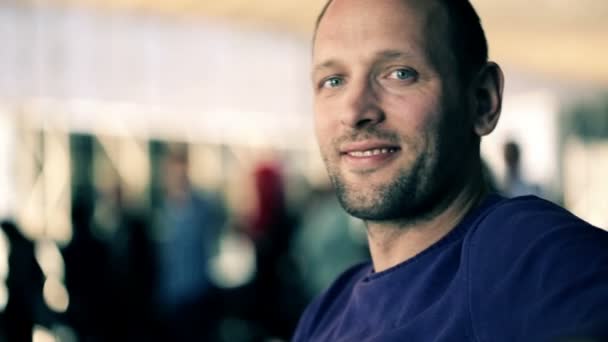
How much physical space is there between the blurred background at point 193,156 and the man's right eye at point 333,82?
2.85 metres

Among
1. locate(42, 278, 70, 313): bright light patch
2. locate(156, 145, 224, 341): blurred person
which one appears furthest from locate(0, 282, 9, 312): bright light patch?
locate(156, 145, 224, 341): blurred person

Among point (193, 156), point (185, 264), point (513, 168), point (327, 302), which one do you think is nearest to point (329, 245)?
point (185, 264)

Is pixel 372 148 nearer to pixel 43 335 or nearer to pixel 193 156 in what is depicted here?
pixel 43 335

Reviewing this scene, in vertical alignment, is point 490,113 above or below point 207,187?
above

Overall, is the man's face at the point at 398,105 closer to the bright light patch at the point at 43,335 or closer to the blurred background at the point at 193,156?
the blurred background at the point at 193,156

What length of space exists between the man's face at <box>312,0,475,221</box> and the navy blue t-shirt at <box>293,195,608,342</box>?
10cm

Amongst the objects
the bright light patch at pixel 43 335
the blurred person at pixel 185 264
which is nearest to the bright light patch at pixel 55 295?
the bright light patch at pixel 43 335

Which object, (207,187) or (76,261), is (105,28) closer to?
(207,187)

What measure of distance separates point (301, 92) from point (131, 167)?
2.30 m

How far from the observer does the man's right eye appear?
53.3 inches

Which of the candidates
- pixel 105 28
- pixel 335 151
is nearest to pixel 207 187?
pixel 105 28

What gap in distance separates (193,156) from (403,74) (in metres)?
9.28

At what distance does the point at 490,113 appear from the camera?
4.53 ft

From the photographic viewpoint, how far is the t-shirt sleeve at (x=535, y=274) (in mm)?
798
